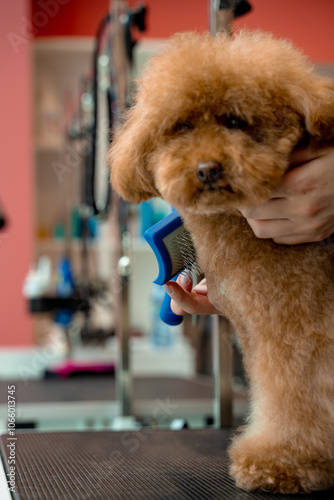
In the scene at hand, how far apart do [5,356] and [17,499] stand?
194 centimetres

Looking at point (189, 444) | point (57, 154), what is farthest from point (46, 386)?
point (57, 154)

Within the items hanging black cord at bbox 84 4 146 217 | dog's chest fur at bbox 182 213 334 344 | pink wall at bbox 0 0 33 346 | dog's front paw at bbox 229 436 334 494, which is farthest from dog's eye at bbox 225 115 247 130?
pink wall at bbox 0 0 33 346

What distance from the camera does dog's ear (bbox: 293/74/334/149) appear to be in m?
0.62

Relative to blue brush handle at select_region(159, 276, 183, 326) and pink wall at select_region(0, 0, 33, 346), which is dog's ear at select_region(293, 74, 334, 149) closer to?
blue brush handle at select_region(159, 276, 183, 326)

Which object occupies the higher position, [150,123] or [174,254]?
[150,123]

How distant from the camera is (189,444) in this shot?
103 centimetres

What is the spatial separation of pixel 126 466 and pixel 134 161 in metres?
0.45

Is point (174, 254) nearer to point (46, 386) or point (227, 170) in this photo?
point (227, 170)

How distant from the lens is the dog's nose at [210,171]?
62 cm

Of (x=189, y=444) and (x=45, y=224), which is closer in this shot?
(x=189, y=444)

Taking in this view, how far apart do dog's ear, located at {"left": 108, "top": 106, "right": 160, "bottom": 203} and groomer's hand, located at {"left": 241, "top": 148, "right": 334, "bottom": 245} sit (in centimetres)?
13

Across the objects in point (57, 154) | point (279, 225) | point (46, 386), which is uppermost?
point (57, 154)

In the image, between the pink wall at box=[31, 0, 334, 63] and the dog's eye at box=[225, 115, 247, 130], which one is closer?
the dog's eye at box=[225, 115, 247, 130]

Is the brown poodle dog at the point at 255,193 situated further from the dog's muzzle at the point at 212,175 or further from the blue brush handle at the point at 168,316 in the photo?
the blue brush handle at the point at 168,316
